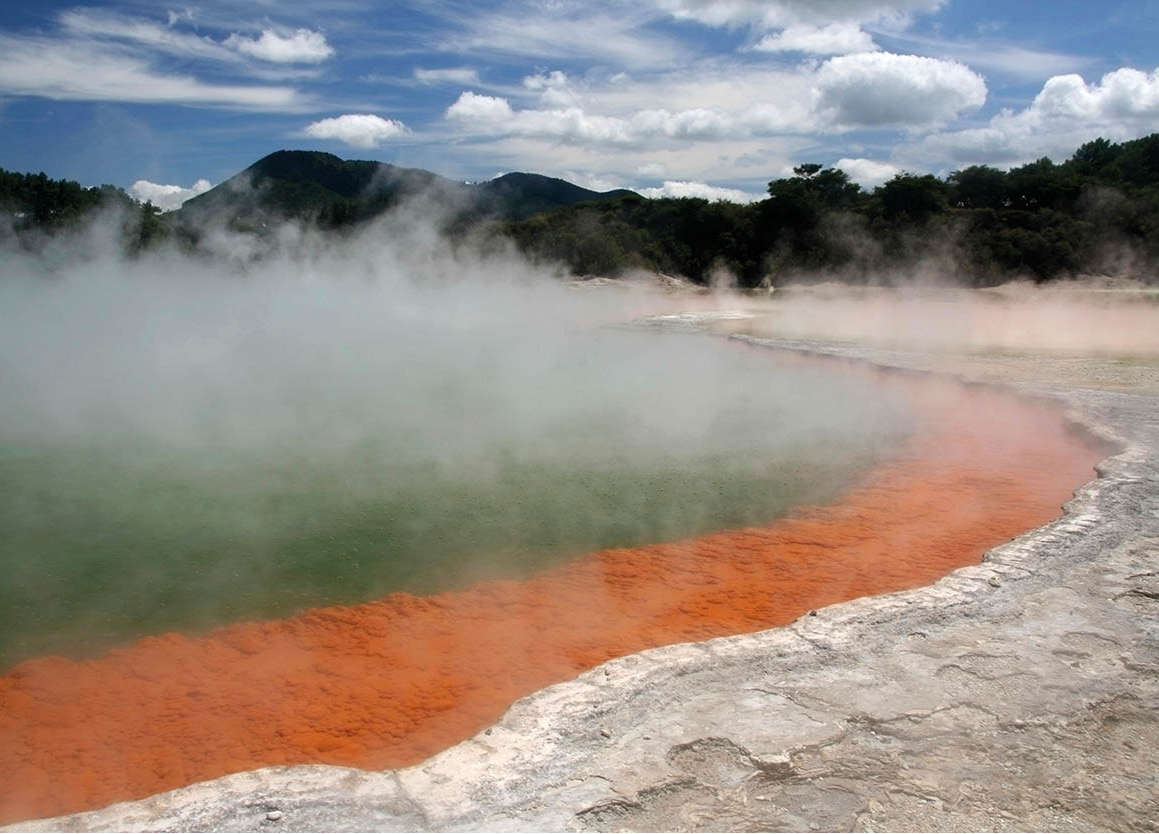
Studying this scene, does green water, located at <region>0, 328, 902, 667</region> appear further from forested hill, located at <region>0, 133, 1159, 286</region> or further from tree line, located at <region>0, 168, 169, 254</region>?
forested hill, located at <region>0, 133, 1159, 286</region>

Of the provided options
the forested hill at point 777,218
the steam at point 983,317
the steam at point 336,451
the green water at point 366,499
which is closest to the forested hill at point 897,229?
the forested hill at point 777,218

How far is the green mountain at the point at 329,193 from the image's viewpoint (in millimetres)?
16688

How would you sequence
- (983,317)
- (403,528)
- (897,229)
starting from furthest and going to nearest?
(897,229), (983,317), (403,528)

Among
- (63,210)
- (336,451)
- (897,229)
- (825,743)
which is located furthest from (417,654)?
(897,229)

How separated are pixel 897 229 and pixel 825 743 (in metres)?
21.0

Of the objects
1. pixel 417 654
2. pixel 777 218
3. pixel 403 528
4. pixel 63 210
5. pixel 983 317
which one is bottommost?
pixel 417 654

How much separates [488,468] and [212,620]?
2.06 m

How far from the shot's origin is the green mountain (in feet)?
54.7

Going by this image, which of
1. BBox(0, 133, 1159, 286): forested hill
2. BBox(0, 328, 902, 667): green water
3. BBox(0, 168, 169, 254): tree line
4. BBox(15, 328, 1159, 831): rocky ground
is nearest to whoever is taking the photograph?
BBox(15, 328, 1159, 831): rocky ground

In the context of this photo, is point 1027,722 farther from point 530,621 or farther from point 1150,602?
point 530,621

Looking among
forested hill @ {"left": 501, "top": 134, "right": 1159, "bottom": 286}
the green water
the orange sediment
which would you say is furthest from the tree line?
the orange sediment

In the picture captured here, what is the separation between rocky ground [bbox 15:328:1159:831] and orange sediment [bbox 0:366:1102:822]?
0.47 m

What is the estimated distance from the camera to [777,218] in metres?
22.9

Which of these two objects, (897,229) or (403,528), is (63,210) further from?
(897,229)
